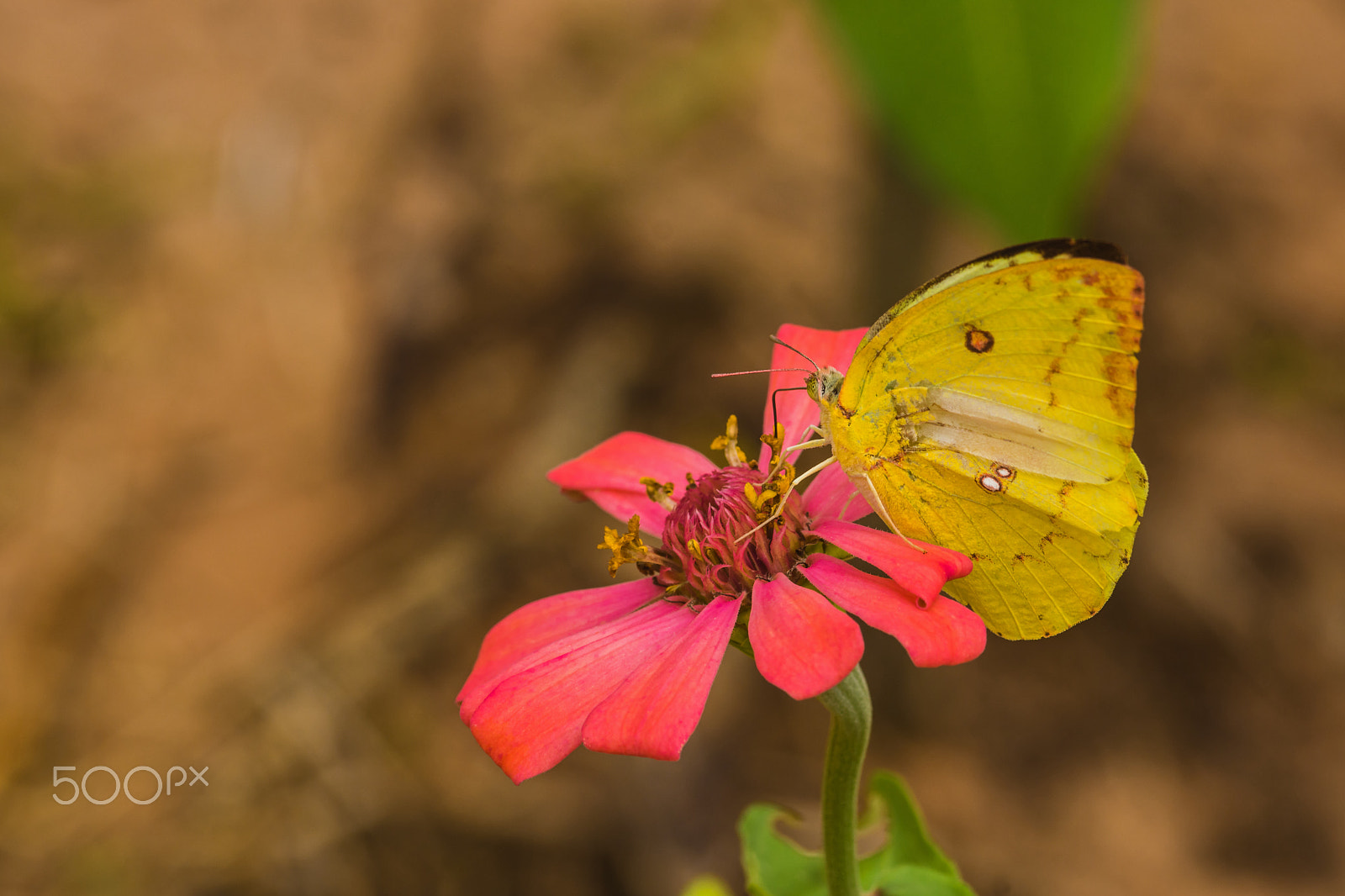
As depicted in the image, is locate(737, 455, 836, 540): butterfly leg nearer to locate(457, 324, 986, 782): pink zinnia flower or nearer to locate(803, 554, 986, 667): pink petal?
locate(457, 324, 986, 782): pink zinnia flower

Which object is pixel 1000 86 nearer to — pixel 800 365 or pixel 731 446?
pixel 800 365

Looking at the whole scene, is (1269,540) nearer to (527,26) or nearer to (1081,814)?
(1081,814)

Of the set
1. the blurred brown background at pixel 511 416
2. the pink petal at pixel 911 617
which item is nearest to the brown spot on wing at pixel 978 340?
the pink petal at pixel 911 617

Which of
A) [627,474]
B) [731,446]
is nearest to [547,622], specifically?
[627,474]

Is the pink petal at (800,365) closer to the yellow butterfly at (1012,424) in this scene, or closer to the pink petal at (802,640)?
the yellow butterfly at (1012,424)

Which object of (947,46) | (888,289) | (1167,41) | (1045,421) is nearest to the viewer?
(1045,421)

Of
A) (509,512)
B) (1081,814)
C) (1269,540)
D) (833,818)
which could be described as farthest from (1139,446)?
(833,818)
